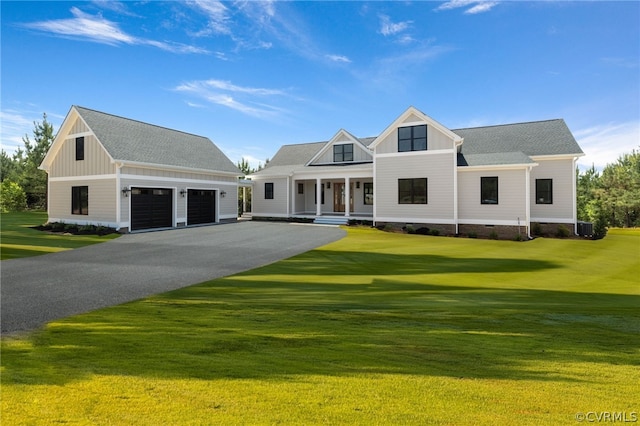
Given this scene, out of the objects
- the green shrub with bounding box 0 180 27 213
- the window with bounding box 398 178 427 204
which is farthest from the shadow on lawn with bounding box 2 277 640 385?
the green shrub with bounding box 0 180 27 213

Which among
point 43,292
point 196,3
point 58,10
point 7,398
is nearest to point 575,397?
point 7,398

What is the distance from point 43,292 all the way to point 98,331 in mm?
4185

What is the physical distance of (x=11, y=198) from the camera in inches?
1475

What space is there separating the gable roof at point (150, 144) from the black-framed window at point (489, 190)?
17.8 m

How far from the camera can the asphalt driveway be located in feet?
21.4

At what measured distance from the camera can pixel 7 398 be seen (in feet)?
9.07

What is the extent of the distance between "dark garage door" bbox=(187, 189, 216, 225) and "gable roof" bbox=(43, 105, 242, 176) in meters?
1.86

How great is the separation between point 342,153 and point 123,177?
15555 mm

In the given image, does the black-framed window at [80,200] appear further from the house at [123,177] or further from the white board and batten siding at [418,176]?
the white board and batten siding at [418,176]

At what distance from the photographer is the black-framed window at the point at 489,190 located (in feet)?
64.9

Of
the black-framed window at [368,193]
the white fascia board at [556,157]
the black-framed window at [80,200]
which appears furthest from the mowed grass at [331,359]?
the black-framed window at [368,193]

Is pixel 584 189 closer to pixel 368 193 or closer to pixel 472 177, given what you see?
pixel 368 193

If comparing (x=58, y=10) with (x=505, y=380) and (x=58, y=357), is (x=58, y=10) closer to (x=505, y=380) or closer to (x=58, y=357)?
(x=58, y=357)

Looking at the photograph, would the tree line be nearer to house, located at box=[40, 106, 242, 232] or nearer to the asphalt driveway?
house, located at box=[40, 106, 242, 232]
